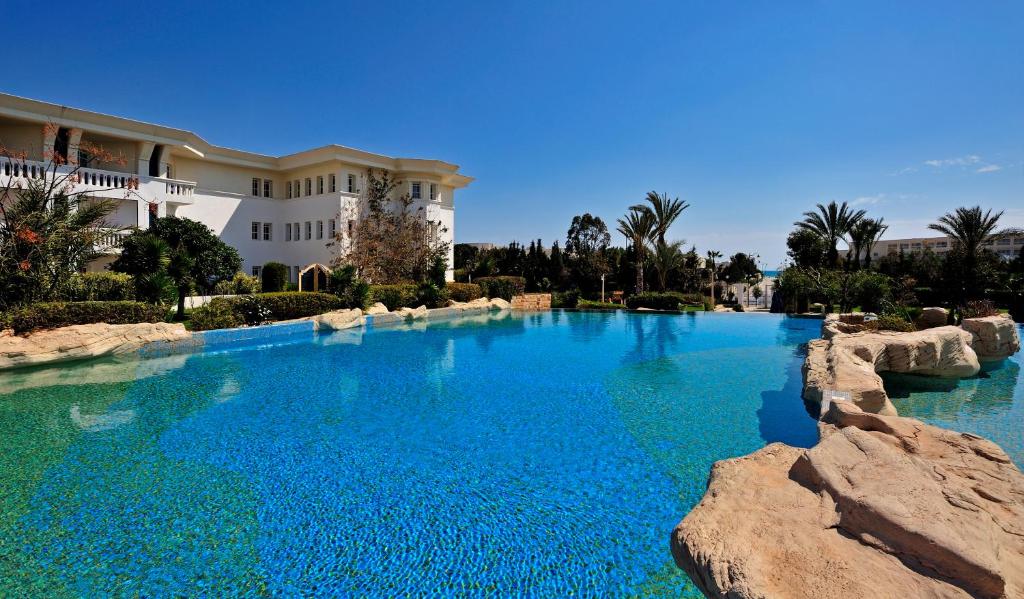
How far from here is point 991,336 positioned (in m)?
12.1

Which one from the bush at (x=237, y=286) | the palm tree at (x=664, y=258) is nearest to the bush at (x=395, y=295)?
the bush at (x=237, y=286)

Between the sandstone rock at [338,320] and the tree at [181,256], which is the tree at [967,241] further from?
the tree at [181,256]

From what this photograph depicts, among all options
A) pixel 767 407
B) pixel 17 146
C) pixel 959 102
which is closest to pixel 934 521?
pixel 767 407

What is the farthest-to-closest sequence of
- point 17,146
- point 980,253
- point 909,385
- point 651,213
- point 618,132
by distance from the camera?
point 651,213
point 980,253
point 618,132
point 17,146
point 909,385

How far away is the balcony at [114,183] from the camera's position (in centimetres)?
1786

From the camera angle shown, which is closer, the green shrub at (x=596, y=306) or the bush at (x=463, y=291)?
the bush at (x=463, y=291)

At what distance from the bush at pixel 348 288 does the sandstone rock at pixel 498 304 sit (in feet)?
30.0

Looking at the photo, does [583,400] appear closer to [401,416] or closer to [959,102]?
[401,416]

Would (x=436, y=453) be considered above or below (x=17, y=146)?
below

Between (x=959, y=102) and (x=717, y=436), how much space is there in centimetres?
1393

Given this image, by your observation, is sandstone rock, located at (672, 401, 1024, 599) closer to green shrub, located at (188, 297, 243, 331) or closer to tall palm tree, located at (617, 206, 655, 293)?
green shrub, located at (188, 297, 243, 331)

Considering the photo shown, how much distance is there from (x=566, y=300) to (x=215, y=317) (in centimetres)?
2023

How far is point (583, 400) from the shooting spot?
895cm

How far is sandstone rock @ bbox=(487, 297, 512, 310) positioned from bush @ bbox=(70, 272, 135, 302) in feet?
57.1
